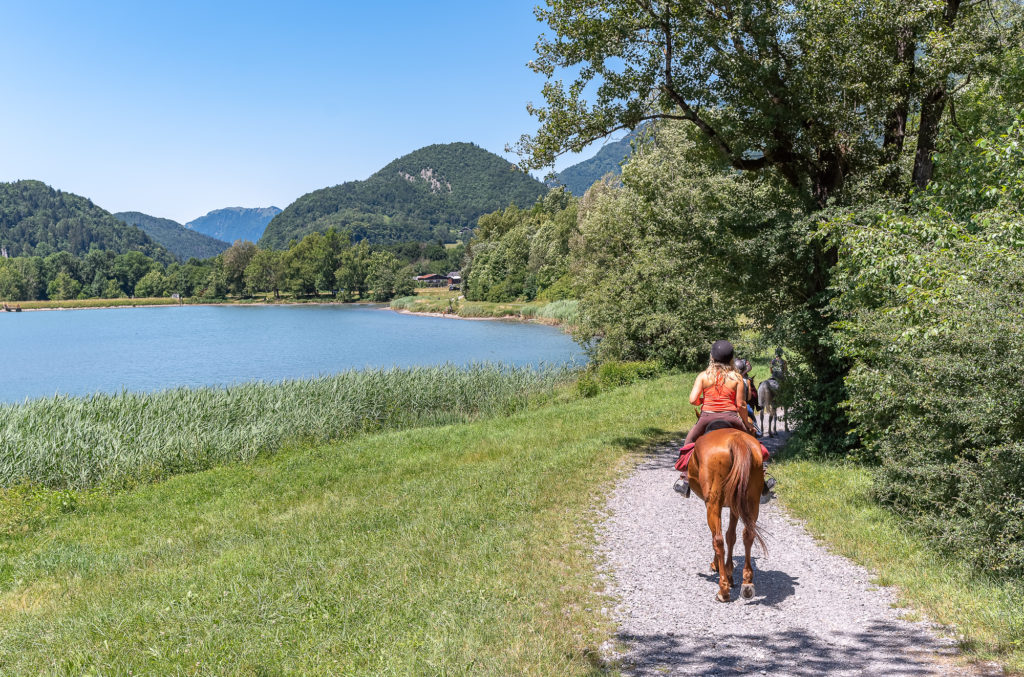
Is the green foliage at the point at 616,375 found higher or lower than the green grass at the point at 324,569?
higher

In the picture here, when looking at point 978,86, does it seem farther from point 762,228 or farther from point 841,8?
point 762,228

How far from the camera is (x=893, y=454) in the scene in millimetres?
7914

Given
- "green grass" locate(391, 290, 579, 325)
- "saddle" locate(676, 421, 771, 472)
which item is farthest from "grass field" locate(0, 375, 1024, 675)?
"green grass" locate(391, 290, 579, 325)

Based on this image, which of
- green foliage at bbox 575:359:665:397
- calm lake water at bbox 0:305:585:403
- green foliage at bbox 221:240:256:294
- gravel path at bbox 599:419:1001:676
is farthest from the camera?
green foliage at bbox 221:240:256:294

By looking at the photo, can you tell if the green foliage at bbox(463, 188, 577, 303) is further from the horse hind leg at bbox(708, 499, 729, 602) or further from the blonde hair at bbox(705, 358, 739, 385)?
the horse hind leg at bbox(708, 499, 729, 602)

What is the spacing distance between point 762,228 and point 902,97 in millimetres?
3331

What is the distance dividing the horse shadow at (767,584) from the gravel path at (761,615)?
0.01 m

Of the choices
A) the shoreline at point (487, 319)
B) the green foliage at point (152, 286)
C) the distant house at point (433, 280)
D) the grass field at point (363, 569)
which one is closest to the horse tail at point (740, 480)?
the grass field at point (363, 569)

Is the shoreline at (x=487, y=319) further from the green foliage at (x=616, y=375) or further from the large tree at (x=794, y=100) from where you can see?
the large tree at (x=794, y=100)

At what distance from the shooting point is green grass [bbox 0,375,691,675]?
5363 mm

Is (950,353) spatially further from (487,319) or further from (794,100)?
(487,319)

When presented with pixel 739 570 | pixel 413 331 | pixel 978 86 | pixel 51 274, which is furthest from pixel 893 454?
pixel 51 274

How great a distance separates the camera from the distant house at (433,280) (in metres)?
165

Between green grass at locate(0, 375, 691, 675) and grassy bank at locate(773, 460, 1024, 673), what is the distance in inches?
121
